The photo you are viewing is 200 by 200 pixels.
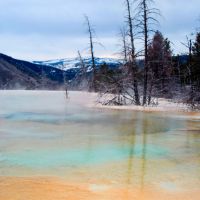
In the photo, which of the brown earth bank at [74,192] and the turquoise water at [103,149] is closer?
the brown earth bank at [74,192]

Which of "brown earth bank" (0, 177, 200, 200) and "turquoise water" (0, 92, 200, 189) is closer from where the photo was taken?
"brown earth bank" (0, 177, 200, 200)

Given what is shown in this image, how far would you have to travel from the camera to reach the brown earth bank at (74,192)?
6.58 m

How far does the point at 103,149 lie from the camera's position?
10.8 metres

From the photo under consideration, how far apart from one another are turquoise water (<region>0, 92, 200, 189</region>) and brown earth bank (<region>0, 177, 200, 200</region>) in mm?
576

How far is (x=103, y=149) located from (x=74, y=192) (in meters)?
3.94

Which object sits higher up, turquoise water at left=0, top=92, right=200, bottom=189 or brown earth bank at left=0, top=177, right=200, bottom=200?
turquoise water at left=0, top=92, right=200, bottom=189

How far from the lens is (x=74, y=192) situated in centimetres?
686

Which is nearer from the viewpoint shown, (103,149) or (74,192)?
(74,192)

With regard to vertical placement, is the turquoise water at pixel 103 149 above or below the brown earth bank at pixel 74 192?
above

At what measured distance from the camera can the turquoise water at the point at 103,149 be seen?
8.35m

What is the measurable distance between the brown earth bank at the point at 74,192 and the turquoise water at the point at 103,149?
576mm

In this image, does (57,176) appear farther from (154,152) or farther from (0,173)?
(154,152)

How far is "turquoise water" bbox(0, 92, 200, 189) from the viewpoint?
27.4 ft

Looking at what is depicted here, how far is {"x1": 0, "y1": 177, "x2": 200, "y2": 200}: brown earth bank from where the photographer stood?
6.58 metres
